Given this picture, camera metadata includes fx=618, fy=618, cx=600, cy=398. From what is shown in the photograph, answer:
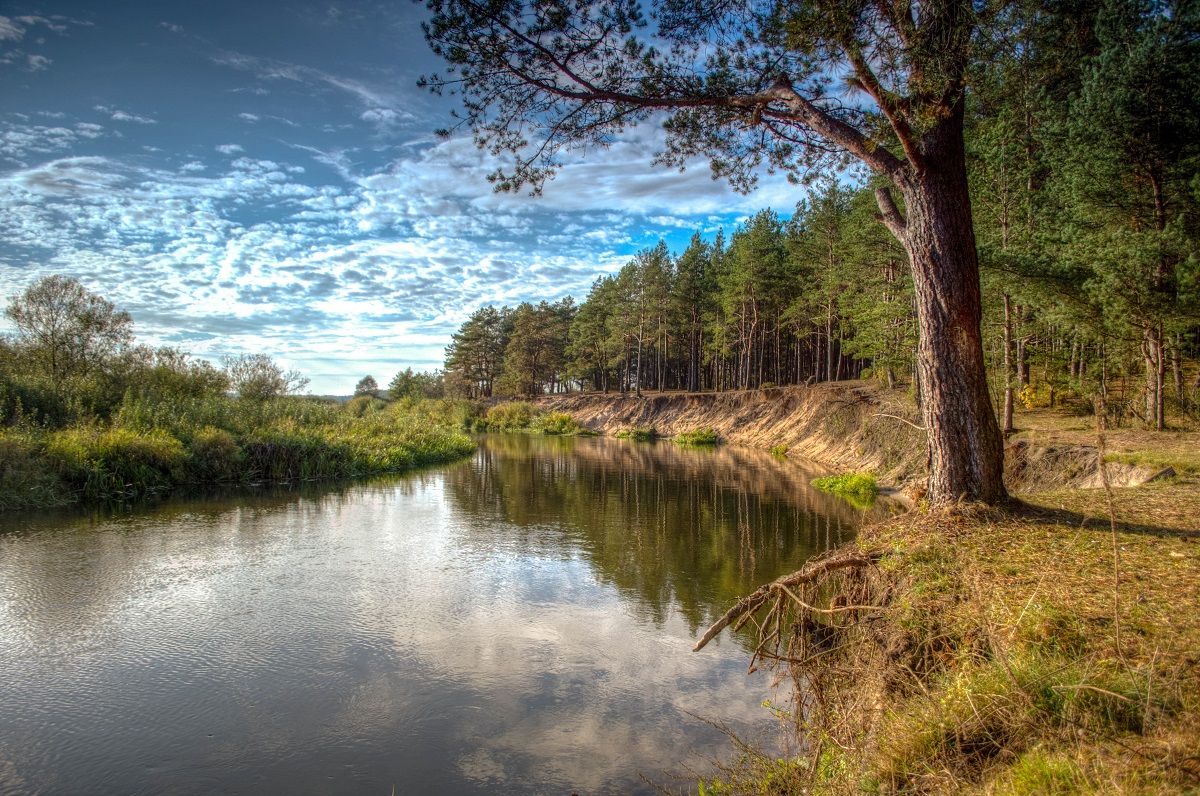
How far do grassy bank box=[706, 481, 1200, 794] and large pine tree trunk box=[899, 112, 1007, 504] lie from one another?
0.47 metres

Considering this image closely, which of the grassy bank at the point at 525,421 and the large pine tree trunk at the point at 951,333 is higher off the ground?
the large pine tree trunk at the point at 951,333

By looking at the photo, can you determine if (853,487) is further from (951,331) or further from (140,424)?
(140,424)

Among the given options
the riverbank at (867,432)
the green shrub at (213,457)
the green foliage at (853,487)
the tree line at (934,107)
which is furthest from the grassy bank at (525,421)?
the tree line at (934,107)

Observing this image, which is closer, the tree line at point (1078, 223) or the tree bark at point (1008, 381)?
the tree line at point (1078, 223)

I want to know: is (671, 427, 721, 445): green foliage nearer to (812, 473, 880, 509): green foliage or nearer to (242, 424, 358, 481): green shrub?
(812, 473, 880, 509): green foliage

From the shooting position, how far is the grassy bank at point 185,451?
1467cm

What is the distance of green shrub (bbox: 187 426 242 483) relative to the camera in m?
18.1

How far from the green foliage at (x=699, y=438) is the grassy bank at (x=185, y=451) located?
56.3 feet

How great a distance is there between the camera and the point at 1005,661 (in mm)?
3385

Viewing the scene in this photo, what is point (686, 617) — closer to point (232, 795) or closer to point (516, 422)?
point (232, 795)

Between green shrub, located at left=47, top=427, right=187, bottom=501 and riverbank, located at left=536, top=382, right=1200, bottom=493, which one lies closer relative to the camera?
riverbank, located at left=536, top=382, right=1200, bottom=493

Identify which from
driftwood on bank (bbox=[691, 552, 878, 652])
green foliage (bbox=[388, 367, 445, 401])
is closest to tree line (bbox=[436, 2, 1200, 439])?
driftwood on bank (bbox=[691, 552, 878, 652])

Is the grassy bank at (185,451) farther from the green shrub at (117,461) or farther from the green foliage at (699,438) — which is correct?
the green foliage at (699,438)

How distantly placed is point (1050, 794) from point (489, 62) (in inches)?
308
